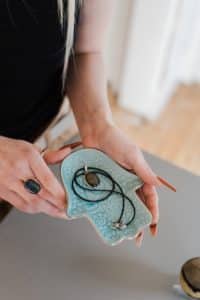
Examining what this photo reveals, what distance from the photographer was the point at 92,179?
569mm

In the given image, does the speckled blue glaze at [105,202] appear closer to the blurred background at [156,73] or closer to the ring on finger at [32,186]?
the ring on finger at [32,186]

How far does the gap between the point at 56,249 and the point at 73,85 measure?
0.31 m

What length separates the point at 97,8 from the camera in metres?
0.73

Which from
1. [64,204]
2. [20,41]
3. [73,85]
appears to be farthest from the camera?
[73,85]

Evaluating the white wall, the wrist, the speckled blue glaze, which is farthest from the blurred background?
the speckled blue glaze

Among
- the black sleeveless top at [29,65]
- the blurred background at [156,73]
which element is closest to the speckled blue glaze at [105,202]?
the black sleeveless top at [29,65]

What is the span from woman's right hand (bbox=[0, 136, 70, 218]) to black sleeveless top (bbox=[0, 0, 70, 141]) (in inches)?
6.3

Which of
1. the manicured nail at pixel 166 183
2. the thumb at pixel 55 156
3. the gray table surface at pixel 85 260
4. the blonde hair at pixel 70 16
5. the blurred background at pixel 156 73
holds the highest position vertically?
the blonde hair at pixel 70 16

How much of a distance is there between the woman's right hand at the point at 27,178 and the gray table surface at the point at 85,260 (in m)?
0.06

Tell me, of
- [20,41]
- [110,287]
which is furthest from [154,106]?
[110,287]

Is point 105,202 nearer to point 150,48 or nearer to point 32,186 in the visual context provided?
point 32,186

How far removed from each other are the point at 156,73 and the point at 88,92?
0.98m

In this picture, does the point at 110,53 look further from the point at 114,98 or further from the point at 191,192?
the point at 191,192

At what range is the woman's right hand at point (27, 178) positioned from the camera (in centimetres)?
54
